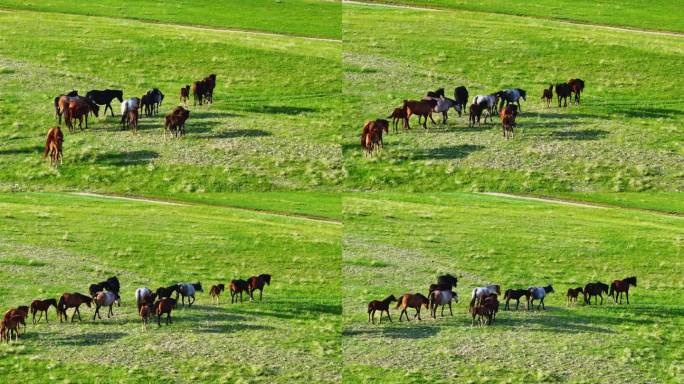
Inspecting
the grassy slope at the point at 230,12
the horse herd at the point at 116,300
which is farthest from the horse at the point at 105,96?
the horse herd at the point at 116,300

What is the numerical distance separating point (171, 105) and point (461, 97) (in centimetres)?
791

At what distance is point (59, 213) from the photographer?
111 ft

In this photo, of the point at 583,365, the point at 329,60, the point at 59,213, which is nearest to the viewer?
the point at 583,365

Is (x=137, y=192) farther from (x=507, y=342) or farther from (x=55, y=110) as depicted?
(x=507, y=342)

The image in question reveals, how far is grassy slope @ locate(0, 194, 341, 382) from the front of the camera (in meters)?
31.7

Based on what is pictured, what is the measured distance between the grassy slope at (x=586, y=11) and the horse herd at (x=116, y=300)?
426 inches

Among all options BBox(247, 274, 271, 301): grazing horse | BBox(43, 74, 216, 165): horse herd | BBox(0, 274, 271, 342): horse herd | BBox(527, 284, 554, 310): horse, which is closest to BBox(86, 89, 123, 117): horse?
BBox(43, 74, 216, 165): horse herd

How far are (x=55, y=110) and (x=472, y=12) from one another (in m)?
13.0

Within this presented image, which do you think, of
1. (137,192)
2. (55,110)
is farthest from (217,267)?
(55,110)

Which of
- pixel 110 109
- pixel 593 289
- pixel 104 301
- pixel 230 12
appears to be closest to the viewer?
pixel 104 301

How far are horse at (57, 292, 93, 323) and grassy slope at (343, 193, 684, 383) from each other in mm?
6543

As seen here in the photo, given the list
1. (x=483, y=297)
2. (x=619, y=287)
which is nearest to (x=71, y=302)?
(x=483, y=297)

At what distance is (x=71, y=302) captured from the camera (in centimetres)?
3247

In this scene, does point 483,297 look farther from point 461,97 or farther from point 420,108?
point 461,97
